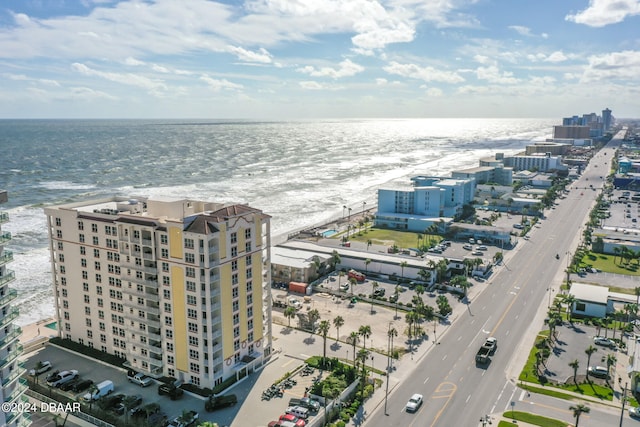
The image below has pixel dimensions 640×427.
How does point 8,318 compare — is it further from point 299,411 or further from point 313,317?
point 313,317

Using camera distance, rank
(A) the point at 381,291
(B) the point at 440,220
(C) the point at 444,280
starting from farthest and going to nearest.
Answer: (B) the point at 440,220 < (C) the point at 444,280 < (A) the point at 381,291

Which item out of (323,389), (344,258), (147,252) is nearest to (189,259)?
(147,252)

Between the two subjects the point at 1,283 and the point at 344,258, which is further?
the point at 344,258

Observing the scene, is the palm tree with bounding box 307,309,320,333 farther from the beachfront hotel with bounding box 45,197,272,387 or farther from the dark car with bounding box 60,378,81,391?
the dark car with bounding box 60,378,81,391

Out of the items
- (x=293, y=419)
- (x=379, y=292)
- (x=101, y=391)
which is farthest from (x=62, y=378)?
(x=379, y=292)

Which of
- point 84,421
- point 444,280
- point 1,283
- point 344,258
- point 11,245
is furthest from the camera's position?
point 11,245

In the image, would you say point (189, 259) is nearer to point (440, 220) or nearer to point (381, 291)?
point (381, 291)
